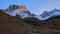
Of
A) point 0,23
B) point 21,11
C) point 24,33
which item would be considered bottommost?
point 24,33

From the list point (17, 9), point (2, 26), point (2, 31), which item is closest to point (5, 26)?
point (2, 26)

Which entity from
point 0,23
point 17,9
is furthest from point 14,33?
point 17,9

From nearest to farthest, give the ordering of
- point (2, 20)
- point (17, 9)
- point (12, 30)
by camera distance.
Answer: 1. point (12, 30)
2. point (2, 20)
3. point (17, 9)

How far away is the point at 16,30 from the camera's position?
39.0 m

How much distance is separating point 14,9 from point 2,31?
126569 millimetres

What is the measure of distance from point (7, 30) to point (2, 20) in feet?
22.1

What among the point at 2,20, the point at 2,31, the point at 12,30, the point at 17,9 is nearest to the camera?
the point at 2,31

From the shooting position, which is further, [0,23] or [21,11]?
[21,11]

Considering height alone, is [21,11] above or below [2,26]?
above

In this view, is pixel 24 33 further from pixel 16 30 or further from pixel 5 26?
pixel 5 26

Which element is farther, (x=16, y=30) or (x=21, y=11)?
(x=21, y=11)

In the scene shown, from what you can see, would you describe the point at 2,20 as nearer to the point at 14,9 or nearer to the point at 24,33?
the point at 24,33

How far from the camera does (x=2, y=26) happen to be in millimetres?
37500

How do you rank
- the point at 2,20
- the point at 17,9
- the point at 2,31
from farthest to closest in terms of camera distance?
the point at 17,9 < the point at 2,20 < the point at 2,31
